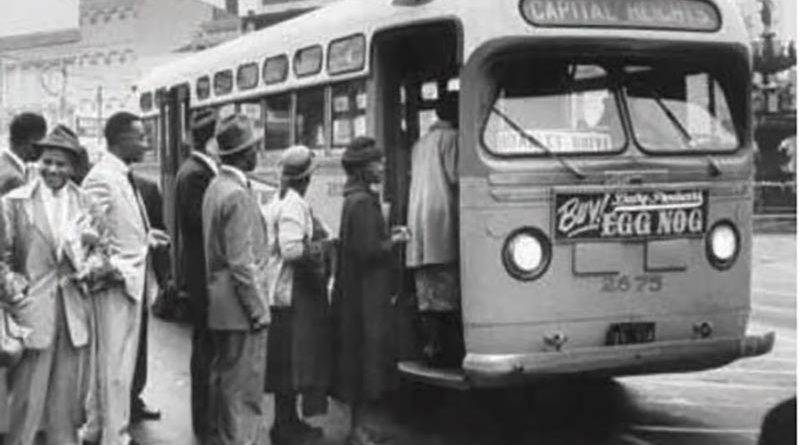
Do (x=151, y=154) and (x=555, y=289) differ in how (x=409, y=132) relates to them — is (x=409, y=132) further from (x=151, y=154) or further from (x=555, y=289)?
(x=151, y=154)

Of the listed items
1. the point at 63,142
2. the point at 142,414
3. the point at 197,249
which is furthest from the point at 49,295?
the point at 142,414

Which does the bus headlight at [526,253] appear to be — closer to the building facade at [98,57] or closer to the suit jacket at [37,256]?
the suit jacket at [37,256]

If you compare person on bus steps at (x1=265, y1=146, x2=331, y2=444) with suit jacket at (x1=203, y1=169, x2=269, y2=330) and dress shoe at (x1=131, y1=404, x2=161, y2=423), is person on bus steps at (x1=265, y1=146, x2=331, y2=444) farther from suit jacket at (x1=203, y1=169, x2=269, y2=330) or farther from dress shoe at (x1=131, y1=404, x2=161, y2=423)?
dress shoe at (x1=131, y1=404, x2=161, y2=423)

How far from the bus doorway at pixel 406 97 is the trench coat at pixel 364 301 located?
46cm

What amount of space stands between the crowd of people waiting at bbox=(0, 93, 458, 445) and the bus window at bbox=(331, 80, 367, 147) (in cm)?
97

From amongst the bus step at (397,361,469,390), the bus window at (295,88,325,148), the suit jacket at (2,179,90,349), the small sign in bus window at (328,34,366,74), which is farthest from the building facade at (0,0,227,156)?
the suit jacket at (2,179,90,349)

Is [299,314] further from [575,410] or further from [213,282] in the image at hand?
[575,410]

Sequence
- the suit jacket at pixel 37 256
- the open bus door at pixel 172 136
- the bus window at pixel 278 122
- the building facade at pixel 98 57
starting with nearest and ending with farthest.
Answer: the suit jacket at pixel 37 256
the bus window at pixel 278 122
the open bus door at pixel 172 136
the building facade at pixel 98 57

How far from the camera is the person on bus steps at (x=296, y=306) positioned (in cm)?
701

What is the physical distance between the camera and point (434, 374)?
7.05 meters

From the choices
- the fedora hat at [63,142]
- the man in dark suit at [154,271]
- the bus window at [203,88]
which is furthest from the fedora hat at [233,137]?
the bus window at [203,88]

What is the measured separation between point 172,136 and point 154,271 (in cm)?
407

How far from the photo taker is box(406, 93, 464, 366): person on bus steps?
7.19 m

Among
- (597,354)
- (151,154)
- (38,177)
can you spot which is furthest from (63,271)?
(151,154)
